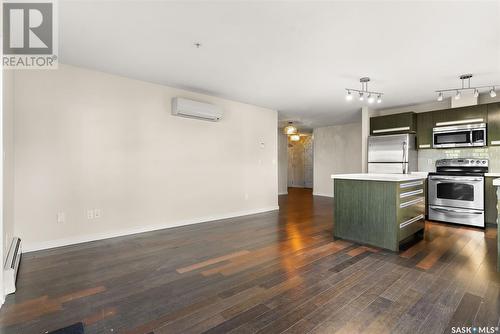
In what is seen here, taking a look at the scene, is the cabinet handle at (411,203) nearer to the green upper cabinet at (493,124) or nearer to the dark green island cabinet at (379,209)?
the dark green island cabinet at (379,209)

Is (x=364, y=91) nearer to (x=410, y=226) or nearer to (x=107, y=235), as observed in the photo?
(x=410, y=226)

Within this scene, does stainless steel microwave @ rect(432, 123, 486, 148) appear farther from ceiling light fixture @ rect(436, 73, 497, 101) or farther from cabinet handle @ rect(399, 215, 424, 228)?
cabinet handle @ rect(399, 215, 424, 228)

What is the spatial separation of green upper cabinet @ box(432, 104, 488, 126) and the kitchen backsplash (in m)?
0.56

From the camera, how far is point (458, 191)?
4.46 m

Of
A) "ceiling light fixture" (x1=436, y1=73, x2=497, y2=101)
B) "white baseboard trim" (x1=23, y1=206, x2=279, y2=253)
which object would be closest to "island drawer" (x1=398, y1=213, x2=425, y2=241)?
"ceiling light fixture" (x1=436, y1=73, x2=497, y2=101)

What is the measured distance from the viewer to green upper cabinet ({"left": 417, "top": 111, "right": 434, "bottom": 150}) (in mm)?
5066

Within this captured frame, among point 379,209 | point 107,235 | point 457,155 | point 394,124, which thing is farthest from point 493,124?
point 107,235

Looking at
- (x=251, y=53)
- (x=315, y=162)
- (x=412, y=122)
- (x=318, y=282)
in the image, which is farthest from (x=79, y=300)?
(x=315, y=162)

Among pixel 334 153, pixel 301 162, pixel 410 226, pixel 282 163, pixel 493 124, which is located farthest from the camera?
pixel 301 162

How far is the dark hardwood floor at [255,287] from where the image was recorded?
5.54 feet

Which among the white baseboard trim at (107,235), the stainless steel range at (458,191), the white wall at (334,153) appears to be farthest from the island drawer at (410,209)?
the white wall at (334,153)

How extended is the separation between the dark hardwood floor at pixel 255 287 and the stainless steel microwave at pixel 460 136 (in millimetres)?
1945

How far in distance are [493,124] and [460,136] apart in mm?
474

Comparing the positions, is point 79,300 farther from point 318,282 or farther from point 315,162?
point 315,162
